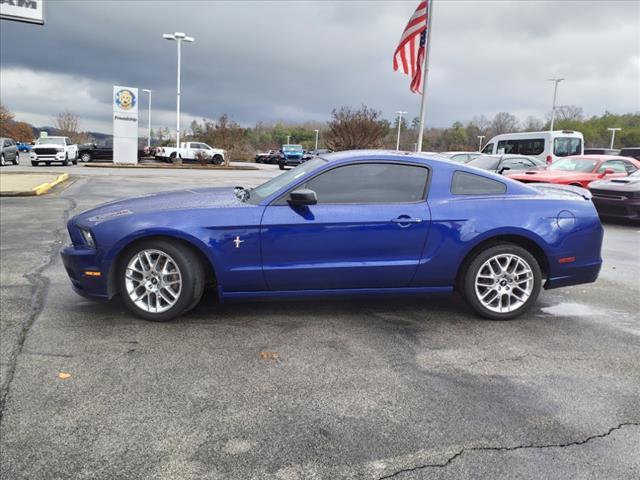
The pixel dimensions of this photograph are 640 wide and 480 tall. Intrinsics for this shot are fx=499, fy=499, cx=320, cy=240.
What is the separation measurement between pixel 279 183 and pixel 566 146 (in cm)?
2125

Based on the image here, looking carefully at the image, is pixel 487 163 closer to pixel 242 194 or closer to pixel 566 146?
pixel 566 146

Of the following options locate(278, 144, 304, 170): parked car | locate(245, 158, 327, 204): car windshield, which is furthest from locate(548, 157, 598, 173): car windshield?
locate(278, 144, 304, 170): parked car

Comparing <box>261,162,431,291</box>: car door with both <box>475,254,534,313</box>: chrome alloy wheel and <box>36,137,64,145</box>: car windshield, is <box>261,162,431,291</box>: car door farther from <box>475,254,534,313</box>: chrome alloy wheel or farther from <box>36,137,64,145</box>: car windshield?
<box>36,137,64,145</box>: car windshield

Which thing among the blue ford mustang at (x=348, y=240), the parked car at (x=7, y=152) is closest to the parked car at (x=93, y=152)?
the parked car at (x=7, y=152)

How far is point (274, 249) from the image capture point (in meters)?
4.12

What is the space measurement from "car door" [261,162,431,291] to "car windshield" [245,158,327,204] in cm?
16

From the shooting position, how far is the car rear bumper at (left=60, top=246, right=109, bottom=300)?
4137 millimetres

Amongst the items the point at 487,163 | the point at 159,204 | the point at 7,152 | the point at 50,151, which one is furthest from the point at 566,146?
the point at 7,152

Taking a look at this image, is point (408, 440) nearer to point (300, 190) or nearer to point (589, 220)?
point (300, 190)

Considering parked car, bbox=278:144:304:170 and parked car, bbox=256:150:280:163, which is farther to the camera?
parked car, bbox=256:150:280:163

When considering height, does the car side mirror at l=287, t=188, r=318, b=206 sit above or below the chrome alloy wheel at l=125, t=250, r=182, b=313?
above

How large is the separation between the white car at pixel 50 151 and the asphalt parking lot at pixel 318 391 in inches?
1127

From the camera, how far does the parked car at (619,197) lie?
10695mm

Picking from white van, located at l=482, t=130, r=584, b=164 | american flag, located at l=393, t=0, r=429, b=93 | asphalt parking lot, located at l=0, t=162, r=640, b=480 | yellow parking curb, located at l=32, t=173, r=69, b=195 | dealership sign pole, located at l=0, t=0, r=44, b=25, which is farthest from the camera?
white van, located at l=482, t=130, r=584, b=164
